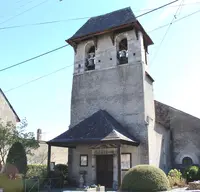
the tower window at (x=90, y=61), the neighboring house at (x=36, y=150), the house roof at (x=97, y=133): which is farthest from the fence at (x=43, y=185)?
the neighboring house at (x=36, y=150)

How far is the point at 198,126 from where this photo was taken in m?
20.0

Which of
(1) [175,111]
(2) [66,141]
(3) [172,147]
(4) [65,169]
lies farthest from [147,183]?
(1) [175,111]

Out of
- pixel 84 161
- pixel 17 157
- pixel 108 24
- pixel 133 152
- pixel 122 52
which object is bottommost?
pixel 84 161

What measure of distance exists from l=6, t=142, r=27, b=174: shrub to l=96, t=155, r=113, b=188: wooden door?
495 cm

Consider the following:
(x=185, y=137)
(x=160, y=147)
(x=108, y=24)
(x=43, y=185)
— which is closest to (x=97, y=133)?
(x=43, y=185)

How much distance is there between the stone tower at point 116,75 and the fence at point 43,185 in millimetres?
4601

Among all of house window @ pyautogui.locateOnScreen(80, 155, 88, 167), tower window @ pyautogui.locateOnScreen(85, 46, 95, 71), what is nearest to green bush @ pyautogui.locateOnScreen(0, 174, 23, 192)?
house window @ pyautogui.locateOnScreen(80, 155, 88, 167)

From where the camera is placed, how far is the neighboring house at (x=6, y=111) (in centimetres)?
2348

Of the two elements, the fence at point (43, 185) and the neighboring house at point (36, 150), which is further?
the neighboring house at point (36, 150)

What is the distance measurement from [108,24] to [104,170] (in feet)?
35.2

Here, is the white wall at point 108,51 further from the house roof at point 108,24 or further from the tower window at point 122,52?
the house roof at point 108,24

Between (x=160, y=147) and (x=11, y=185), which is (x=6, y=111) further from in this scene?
(x=160, y=147)

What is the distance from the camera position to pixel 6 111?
24047 millimetres

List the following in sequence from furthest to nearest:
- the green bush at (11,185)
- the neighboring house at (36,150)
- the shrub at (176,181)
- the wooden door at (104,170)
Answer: the neighboring house at (36,150) < the wooden door at (104,170) < the shrub at (176,181) < the green bush at (11,185)
